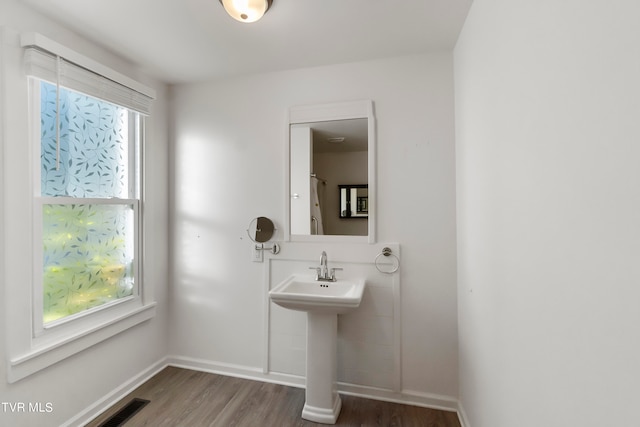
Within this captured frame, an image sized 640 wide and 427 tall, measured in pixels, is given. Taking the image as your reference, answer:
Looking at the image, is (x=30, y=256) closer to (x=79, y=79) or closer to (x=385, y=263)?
(x=79, y=79)

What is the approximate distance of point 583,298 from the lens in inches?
27.3

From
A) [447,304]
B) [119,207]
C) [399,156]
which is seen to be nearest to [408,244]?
[447,304]

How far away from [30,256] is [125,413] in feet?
3.87

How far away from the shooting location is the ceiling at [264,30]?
5.17 ft

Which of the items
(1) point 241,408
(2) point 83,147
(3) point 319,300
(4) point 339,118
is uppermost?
(4) point 339,118

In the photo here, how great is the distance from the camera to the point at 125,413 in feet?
6.32

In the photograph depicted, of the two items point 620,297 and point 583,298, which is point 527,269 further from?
point 620,297

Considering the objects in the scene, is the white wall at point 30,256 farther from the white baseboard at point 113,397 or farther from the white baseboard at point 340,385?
the white baseboard at point 340,385

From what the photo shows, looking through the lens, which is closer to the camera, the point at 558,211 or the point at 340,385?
the point at 558,211

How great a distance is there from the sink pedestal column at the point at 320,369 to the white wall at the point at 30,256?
138 cm

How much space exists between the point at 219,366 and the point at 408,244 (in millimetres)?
→ 1831

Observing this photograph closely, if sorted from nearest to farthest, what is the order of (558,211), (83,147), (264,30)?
(558,211) < (264,30) < (83,147)

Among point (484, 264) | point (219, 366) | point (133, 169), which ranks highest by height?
point (133, 169)

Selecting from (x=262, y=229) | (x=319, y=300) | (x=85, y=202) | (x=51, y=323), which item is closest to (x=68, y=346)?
(x=51, y=323)
